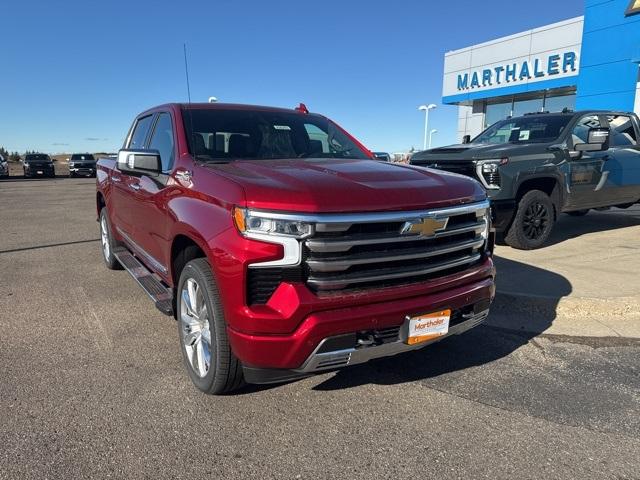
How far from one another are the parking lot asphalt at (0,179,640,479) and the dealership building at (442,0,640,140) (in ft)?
51.6

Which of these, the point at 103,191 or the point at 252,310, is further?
the point at 103,191

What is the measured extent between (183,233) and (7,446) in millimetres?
1444

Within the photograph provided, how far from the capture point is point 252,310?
8.09 feet

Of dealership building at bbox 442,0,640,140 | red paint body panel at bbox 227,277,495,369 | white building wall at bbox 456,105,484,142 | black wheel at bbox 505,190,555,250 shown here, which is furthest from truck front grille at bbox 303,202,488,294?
white building wall at bbox 456,105,484,142

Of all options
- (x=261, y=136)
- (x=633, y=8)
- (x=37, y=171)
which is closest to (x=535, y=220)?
(x=261, y=136)

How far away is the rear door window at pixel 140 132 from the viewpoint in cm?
475

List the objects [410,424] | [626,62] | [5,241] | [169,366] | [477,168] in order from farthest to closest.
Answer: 1. [626,62]
2. [5,241]
3. [477,168]
4. [169,366]
5. [410,424]

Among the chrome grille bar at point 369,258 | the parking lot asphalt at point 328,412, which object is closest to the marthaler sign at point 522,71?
the parking lot asphalt at point 328,412

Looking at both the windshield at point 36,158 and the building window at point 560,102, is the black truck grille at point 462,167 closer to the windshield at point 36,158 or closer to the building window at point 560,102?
the building window at point 560,102

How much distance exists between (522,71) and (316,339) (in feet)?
75.7

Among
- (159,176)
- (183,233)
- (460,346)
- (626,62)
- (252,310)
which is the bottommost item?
(460,346)

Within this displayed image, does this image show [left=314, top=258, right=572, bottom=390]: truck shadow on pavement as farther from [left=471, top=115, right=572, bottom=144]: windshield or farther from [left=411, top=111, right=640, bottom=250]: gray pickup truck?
[left=471, top=115, right=572, bottom=144]: windshield

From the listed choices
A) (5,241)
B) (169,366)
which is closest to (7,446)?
(169,366)

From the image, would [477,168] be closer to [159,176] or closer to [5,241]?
[159,176]
